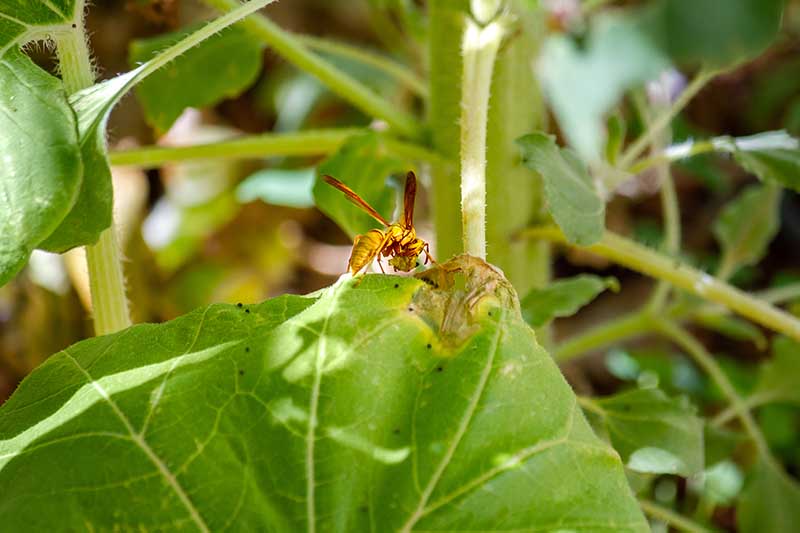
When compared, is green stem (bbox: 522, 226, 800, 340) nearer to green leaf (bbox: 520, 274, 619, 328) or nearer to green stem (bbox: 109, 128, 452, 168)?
green leaf (bbox: 520, 274, 619, 328)

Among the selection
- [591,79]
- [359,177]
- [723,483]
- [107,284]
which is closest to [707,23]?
[591,79]

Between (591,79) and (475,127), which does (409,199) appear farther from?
(591,79)

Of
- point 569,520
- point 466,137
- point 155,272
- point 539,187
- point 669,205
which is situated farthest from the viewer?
point 155,272

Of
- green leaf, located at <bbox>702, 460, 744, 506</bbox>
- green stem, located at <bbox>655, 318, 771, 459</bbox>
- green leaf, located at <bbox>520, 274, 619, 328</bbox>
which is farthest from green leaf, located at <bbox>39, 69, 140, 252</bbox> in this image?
green leaf, located at <bbox>702, 460, 744, 506</bbox>

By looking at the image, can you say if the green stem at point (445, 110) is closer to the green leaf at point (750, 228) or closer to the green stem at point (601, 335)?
the green stem at point (601, 335)

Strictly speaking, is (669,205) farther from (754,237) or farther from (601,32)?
(601,32)

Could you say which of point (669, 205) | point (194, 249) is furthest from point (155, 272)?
point (669, 205)
